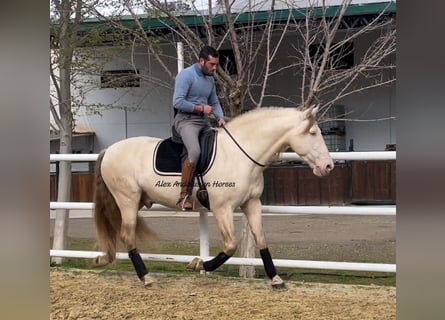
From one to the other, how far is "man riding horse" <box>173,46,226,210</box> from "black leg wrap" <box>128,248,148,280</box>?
63 cm

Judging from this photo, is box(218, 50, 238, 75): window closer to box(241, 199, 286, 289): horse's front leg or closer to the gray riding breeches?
the gray riding breeches

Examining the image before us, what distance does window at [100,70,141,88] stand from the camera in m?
5.53

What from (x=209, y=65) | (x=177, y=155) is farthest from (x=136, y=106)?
(x=209, y=65)

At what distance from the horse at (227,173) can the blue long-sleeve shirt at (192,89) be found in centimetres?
30

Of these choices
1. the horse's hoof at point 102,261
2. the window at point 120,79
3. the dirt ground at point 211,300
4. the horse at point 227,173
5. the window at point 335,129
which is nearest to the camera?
the dirt ground at point 211,300

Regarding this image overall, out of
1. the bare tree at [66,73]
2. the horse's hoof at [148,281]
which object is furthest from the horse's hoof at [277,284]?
the bare tree at [66,73]

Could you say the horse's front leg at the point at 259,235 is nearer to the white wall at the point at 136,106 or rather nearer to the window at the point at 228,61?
the white wall at the point at 136,106

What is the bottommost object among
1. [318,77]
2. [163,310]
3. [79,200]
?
[163,310]

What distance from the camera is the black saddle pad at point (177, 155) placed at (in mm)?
4578

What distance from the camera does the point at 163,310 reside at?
177 inches

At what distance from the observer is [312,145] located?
441 centimetres
